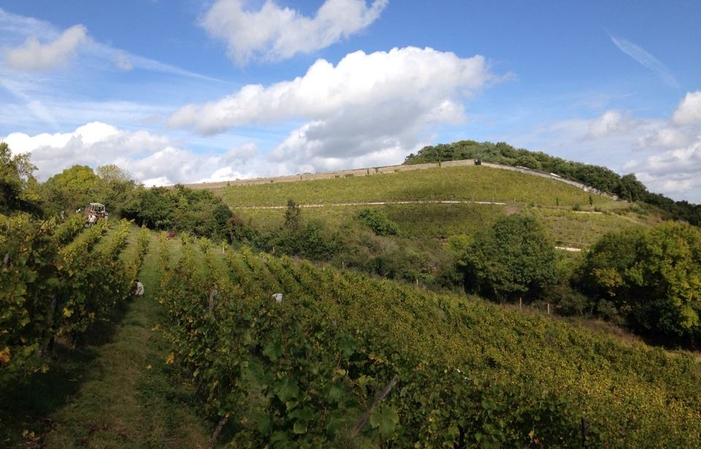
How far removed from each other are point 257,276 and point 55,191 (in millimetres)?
35068

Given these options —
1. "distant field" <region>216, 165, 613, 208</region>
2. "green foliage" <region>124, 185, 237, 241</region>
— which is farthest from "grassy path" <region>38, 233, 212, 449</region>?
"distant field" <region>216, 165, 613, 208</region>

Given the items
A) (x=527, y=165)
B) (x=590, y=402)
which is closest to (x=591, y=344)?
(x=590, y=402)

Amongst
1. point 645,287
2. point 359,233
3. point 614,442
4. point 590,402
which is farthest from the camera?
point 359,233

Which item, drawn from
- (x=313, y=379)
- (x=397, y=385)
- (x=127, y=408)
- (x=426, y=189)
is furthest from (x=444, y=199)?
(x=313, y=379)

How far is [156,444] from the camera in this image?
6.11 m

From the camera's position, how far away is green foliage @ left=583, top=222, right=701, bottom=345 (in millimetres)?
26109

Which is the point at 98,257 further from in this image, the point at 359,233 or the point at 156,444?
the point at 359,233

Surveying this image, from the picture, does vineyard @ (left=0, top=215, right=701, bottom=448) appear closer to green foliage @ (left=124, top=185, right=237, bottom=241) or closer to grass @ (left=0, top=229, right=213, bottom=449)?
grass @ (left=0, top=229, right=213, bottom=449)

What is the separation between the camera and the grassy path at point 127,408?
600 cm

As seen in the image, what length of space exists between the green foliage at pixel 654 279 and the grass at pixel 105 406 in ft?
91.3

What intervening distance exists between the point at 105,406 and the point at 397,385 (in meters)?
4.43

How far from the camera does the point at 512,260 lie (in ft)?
105

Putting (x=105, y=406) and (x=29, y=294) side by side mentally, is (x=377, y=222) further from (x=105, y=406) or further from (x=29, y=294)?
(x=29, y=294)

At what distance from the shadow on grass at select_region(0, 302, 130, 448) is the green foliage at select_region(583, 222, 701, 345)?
2901cm
